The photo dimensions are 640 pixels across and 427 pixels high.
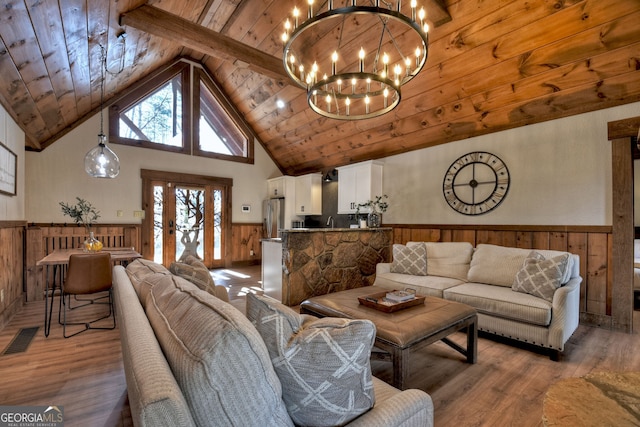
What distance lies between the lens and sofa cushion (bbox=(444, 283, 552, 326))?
101 inches

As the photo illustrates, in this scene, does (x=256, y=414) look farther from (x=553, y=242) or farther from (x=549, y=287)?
(x=553, y=242)

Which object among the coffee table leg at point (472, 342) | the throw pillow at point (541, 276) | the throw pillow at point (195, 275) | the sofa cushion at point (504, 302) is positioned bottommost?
the coffee table leg at point (472, 342)

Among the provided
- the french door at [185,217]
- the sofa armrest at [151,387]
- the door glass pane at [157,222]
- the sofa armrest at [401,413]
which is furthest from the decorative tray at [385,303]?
the door glass pane at [157,222]

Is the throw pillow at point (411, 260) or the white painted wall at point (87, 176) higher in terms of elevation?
the white painted wall at point (87, 176)

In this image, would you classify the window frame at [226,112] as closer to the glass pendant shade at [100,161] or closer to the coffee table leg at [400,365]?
the glass pendant shade at [100,161]

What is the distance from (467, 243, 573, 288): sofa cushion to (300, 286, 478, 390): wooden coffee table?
1.09 metres

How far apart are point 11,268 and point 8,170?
1.17 m

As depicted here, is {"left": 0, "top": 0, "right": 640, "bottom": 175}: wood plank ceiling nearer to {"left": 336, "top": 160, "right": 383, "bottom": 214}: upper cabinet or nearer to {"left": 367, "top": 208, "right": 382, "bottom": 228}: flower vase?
{"left": 336, "top": 160, "right": 383, "bottom": 214}: upper cabinet

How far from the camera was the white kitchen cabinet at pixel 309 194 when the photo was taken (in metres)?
6.65

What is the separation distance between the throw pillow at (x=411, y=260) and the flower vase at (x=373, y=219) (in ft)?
4.52

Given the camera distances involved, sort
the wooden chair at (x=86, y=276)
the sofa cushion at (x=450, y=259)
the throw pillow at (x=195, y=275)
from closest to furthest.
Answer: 1. the throw pillow at (x=195, y=275)
2. the wooden chair at (x=86, y=276)
3. the sofa cushion at (x=450, y=259)

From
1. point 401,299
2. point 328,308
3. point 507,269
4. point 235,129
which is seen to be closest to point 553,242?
point 507,269

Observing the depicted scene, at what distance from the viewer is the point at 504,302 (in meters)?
2.75

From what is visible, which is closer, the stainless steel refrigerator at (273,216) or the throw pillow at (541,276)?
the throw pillow at (541,276)
